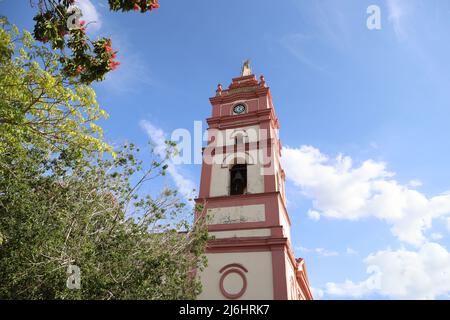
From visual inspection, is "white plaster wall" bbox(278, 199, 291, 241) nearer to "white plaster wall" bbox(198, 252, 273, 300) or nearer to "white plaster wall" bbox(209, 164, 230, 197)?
"white plaster wall" bbox(198, 252, 273, 300)

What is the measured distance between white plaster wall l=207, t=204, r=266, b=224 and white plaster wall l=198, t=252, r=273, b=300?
45.1 inches

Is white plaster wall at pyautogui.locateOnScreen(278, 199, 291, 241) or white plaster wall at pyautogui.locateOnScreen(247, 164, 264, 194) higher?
white plaster wall at pyautogui.locateOnScreen(247, 164, 264, 194)

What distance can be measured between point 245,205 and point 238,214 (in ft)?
1.33

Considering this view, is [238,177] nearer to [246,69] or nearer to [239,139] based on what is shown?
[239,139]

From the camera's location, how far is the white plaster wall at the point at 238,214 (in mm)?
10906

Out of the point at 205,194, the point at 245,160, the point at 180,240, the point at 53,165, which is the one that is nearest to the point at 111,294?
the point at 180,240

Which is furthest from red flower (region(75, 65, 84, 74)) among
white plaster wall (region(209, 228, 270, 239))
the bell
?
the bell

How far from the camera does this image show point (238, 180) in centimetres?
1242

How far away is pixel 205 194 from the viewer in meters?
11.9

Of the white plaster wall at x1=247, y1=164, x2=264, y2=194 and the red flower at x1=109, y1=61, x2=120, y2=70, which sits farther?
the white plaster wall at x1=247, y1=164, x2=264, y2=194

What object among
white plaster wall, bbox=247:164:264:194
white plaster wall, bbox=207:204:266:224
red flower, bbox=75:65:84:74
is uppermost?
white plaster wall, bbox=247:164:264:194

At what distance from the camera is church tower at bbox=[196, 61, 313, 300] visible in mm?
9875

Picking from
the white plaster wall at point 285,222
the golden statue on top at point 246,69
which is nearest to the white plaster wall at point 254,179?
the white plaster wall at point 285,222
